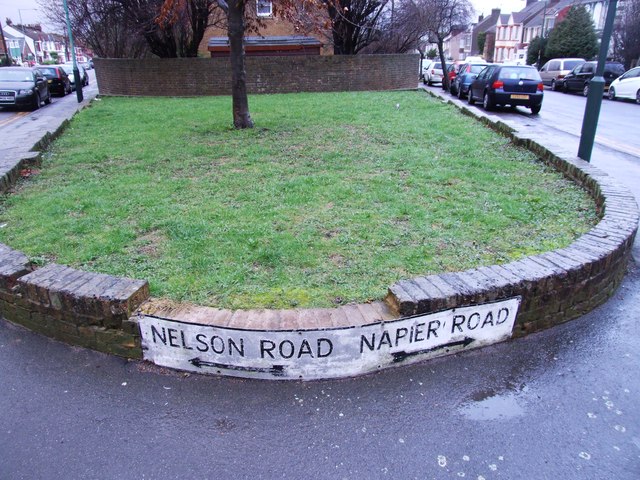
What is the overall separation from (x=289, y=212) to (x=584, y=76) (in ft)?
86.8

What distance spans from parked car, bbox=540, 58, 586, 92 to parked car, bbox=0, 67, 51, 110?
27.6 m

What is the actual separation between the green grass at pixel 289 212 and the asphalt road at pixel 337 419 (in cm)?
75

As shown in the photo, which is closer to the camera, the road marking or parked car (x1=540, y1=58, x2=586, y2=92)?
the road marking

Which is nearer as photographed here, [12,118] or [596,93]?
[596,93]

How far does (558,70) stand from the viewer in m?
30.1

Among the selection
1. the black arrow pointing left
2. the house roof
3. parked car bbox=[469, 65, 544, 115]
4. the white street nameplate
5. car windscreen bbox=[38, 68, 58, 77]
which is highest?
the house roof

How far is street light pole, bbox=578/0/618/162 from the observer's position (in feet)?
19.6

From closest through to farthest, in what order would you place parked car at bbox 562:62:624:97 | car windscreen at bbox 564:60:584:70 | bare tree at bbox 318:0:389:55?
1. parked car at bbox 562:62:624:97
2. bare tree at bbox 318:0:389:55
3. car windscreen at bbox 564:60:584:70

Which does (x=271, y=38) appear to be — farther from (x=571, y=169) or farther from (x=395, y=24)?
(x=571, y=169)

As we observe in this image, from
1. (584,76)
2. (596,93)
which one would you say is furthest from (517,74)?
(584,76)

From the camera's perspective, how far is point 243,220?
516 cm

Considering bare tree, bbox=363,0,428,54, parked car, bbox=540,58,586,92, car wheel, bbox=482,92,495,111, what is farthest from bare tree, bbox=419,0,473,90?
car wheel, bbox=482,92,495,111

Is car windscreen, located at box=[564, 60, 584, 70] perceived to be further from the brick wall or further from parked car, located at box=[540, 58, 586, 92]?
the brick wall

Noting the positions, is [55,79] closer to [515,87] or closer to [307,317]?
[515,87]
